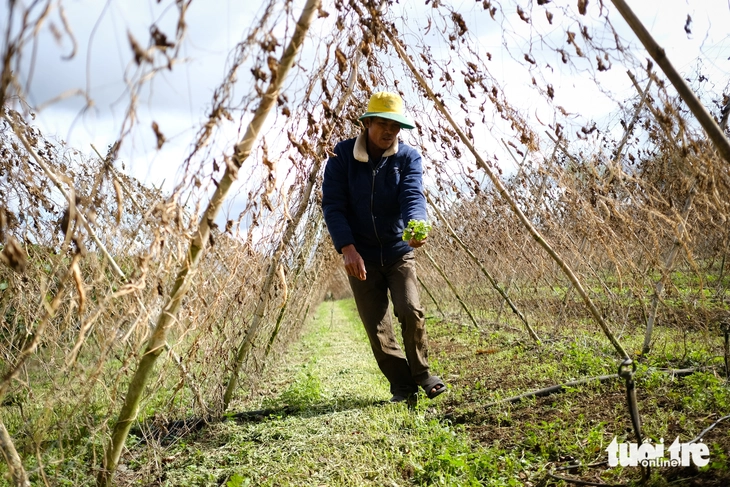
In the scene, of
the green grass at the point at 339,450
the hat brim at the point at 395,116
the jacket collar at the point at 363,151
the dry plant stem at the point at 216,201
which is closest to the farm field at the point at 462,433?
the green grass at the point at 339,450

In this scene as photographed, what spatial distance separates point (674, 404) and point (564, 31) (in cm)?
180

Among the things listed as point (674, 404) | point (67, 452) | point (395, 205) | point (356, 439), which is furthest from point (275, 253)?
point (674, 404)

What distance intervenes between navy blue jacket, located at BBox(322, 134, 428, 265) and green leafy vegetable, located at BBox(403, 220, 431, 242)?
245 millimetres

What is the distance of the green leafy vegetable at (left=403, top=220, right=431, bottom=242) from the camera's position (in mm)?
2926

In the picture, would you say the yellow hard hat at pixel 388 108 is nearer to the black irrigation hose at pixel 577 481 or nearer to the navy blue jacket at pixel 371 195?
the navy blue jacket at pixel 371 195

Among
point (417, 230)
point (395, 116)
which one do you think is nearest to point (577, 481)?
point (417, 230)

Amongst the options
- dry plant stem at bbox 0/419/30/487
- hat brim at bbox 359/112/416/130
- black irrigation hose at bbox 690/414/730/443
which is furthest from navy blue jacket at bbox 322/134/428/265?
dry plant stem at bbox 0/419/30/487

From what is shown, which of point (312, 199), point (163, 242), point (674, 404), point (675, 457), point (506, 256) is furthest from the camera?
point (506, 256)

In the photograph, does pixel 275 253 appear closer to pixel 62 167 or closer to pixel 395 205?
pixel 395 205

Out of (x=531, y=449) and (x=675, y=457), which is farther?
(x=531, y=449)

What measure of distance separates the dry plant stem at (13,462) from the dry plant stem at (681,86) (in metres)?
2.30

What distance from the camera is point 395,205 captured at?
3355 mm

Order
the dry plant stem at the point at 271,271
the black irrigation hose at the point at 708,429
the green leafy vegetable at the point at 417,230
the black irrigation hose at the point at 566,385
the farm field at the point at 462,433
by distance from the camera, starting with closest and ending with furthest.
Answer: the black irrigation hose at the point at 708,429 < the farm field at the point at 462,433 < the green leafy vegetable at the point at 417,230 < the black irrigation hose at the point at 566,385 < the dry plant stem at the point at 271,271

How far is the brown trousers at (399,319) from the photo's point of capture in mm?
3277
